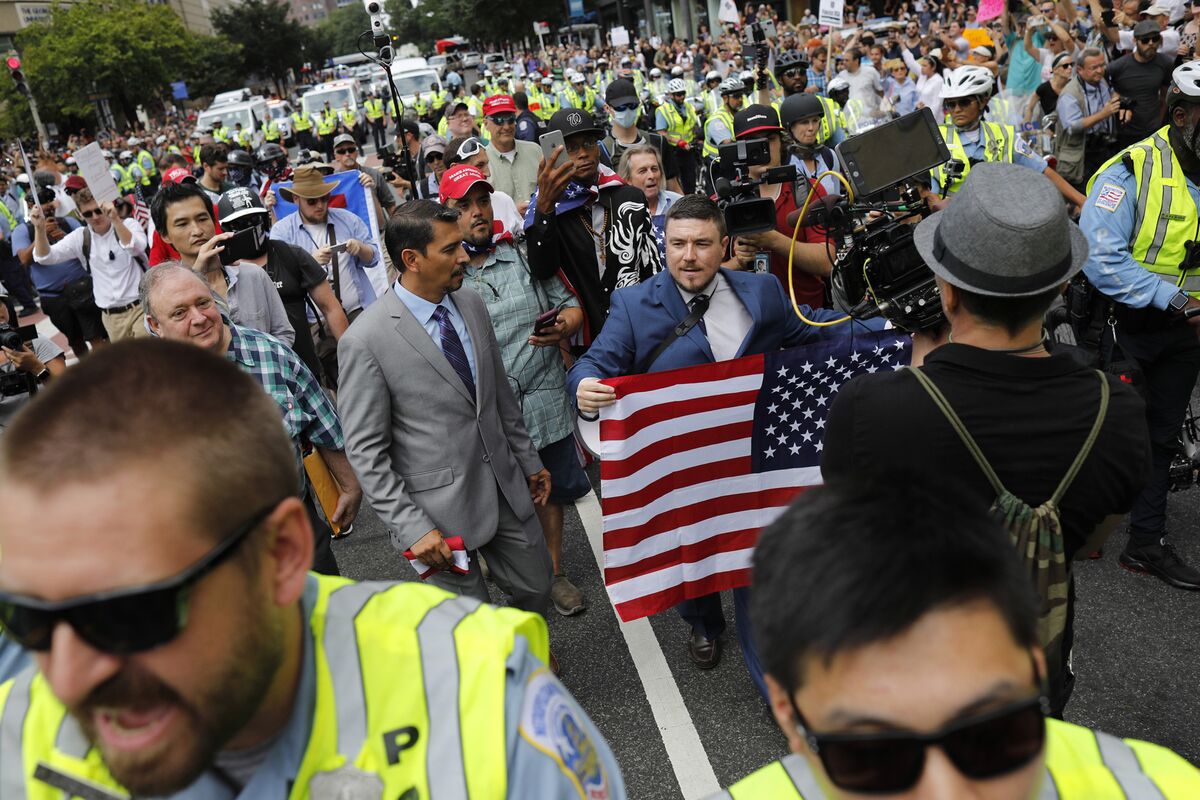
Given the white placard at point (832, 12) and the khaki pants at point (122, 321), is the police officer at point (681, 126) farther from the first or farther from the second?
the khaki pants at point (122, 321)

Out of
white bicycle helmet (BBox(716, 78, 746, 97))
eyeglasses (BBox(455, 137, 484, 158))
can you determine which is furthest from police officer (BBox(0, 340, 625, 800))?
white bicycle helmet (BBox(716, 78, 746, 97))

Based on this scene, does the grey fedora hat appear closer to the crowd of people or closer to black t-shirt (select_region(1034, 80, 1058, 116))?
the crowd of people

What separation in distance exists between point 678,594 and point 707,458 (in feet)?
1.94

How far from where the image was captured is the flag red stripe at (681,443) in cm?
391

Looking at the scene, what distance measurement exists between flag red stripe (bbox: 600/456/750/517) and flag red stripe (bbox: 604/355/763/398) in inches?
15.2

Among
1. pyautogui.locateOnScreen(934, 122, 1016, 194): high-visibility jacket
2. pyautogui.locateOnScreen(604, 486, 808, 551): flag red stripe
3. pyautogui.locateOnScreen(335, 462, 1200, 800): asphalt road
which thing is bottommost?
pyautogui.locateOnScreen(335, 462, 1200, 800): asphalt road

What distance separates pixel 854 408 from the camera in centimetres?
230

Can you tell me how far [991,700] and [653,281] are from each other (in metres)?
2.92

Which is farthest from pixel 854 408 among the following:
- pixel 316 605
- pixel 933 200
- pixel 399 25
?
pixel 399 25

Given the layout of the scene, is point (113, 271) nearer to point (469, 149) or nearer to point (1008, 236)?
point (469, 149)

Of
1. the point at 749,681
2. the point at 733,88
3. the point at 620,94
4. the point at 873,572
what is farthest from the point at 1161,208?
the point at 733,88

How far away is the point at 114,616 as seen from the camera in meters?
1.19

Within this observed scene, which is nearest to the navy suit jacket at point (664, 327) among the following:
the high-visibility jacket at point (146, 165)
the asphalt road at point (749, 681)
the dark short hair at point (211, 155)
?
the asphalt road at point (749, 681)

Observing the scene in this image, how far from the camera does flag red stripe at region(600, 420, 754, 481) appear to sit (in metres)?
3.91
